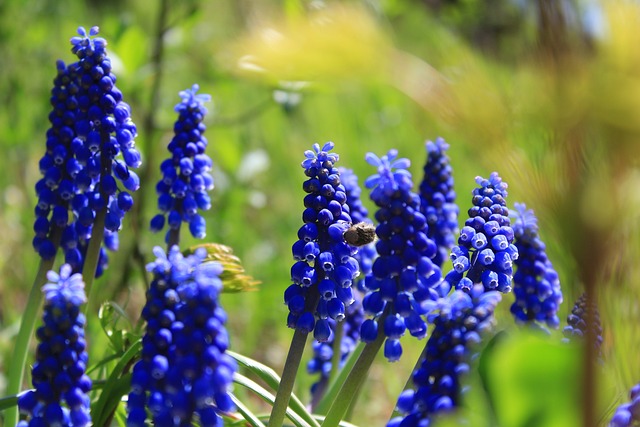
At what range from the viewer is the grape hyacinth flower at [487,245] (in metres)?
1.99

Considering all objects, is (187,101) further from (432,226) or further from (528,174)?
(528,174)

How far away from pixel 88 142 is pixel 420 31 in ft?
20.2

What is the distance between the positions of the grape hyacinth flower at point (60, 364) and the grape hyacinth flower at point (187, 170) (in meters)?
0.82

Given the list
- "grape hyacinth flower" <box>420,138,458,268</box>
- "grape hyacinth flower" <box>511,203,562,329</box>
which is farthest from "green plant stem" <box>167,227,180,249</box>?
"grape hyacinth flower" <box>511,203,562,329</box>

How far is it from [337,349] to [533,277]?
0.85 metres

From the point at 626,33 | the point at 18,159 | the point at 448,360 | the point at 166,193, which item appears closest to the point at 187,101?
the point at 166,193

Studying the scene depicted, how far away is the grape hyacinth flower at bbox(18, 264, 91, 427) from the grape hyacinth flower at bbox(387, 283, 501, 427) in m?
0.70

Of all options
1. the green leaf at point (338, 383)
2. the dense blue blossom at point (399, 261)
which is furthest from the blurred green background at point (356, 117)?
the green leaf at point (338, 383)

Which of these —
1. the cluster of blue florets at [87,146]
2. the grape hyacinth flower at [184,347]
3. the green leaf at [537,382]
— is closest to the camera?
the green leaf at [537,382]

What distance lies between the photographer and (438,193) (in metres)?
2.68

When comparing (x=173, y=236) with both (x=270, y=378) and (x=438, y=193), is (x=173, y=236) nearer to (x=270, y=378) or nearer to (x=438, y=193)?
(x=270, y=378)

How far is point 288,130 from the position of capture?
7215mm

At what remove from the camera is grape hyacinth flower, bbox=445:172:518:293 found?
1.99 m

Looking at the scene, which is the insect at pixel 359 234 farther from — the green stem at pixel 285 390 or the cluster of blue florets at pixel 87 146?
the cluster of blue florets at pixel 87 146
